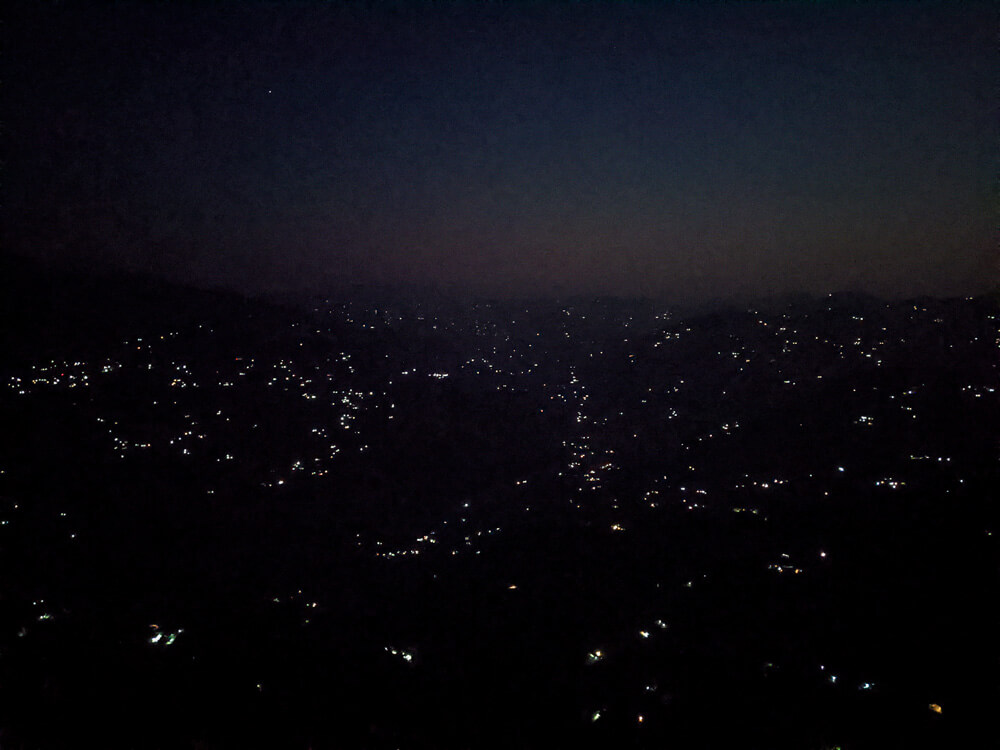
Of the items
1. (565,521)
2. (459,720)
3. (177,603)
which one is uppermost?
(459,720)

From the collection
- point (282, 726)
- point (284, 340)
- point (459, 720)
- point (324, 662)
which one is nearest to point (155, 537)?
point (324, 662)

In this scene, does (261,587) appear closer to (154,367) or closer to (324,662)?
(324,662)

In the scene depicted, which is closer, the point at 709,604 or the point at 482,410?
the point at 709,604

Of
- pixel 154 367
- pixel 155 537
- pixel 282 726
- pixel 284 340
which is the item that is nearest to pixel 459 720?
pixel 282 726

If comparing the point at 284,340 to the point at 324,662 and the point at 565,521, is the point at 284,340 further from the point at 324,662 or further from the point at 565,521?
the point at 324,662

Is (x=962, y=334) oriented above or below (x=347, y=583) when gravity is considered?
above

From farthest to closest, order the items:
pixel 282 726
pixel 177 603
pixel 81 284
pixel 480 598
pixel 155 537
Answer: pixel 81 284
pixel 155 537
pixel 480 598
pixel 177 603
pixel 282 726

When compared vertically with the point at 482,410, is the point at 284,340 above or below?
above

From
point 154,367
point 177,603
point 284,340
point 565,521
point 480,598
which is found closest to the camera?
point 177,603

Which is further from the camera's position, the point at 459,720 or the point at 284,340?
the point at 284,340
